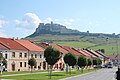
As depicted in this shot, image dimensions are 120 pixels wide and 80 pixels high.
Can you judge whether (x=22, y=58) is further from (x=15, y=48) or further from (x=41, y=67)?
(x=41, y=67)

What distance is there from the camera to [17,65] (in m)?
88.6

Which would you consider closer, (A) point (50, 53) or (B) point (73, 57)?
(A) point (50, 53)

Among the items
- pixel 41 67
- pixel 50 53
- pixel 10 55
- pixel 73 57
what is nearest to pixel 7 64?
pixel 10 55

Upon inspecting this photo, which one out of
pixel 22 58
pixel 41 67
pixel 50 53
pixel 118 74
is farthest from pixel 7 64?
pixel 118 74

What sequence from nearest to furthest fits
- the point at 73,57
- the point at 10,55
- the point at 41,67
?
the point at 73,57, the point at 10,55, the point at 41,67

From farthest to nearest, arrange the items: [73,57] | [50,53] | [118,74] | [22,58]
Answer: [22,58] → [73,57] → [50,53] → [118,74]

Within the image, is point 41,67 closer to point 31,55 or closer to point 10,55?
point 31,55

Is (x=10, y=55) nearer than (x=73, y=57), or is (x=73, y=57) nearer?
(x=73, y=57)

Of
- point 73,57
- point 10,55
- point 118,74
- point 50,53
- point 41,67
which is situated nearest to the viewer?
point 118,74

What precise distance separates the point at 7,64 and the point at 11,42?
37.1ft

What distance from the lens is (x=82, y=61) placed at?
3639 inches

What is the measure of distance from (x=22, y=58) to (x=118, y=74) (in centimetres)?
6702

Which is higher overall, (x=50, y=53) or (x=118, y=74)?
(x=50, y=53)

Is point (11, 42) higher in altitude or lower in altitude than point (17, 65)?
higher
